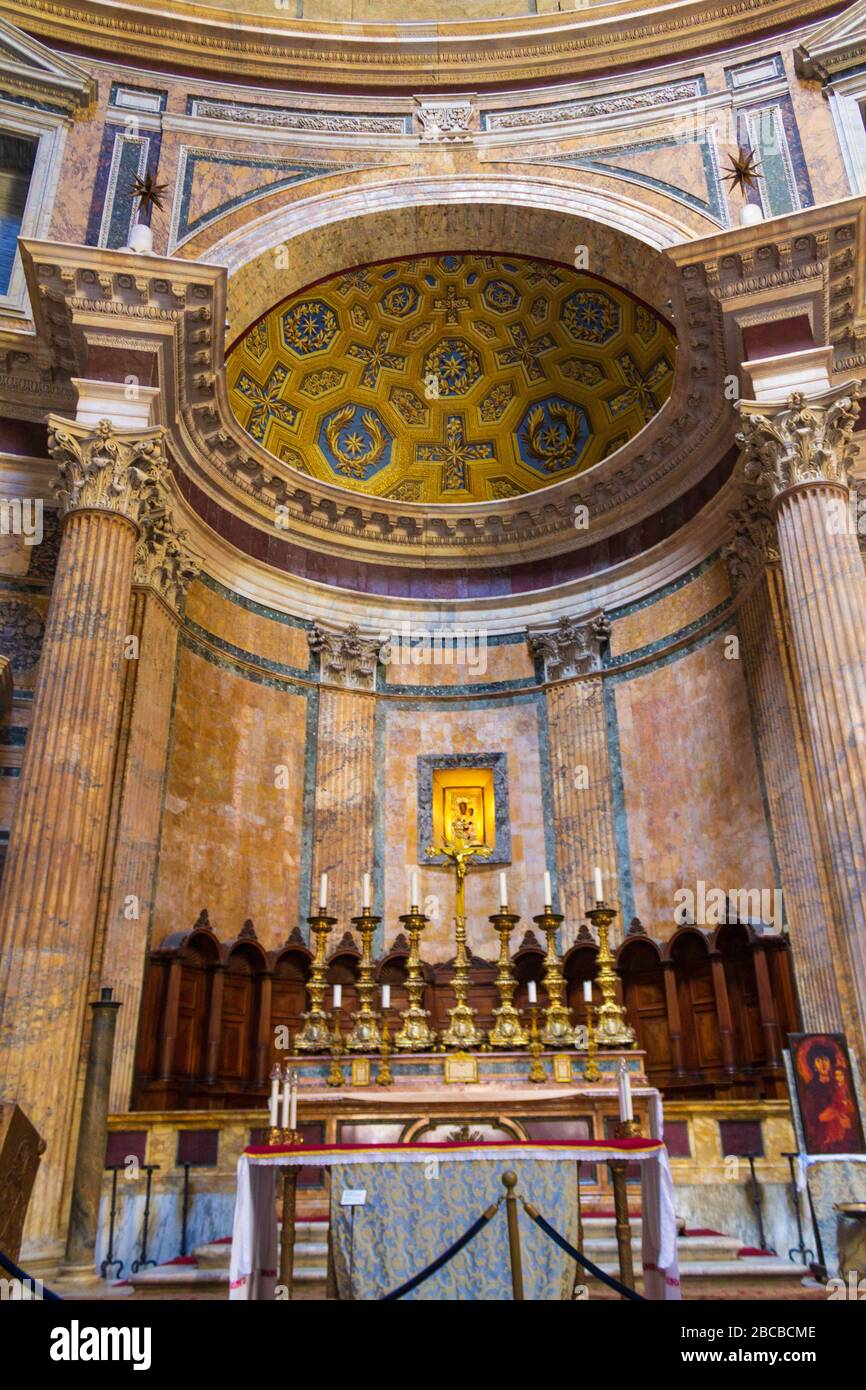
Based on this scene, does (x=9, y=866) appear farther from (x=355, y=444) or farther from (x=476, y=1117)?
(x=355, y=444)

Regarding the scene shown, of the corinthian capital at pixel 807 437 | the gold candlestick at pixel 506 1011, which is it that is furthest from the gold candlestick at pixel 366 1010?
the corinthian capital at pixel 807 437

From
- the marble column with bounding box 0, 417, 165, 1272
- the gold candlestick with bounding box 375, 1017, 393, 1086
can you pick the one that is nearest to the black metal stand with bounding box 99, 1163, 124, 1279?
the marble column with bounding box 0, 417, 165, 1272

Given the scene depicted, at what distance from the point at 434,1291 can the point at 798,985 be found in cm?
638

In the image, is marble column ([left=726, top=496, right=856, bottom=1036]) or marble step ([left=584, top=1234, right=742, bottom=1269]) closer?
marble step ([left=584, top=1234, right=742, bottom=1269])

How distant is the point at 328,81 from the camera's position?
1556 cm

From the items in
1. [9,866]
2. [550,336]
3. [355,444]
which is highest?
[550,336]

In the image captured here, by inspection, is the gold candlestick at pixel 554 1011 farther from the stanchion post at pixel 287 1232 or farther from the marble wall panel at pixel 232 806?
the marble wall panel at pixel 232 806

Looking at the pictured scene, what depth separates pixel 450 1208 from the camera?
16.6 feet

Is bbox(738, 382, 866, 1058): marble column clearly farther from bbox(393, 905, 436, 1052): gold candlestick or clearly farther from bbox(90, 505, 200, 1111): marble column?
bbox(90, 505, 200, 1111): marble column

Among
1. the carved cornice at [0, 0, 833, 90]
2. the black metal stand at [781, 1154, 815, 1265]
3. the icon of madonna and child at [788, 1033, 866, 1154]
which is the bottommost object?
the black metal stand at [781, 1154, 815, 1265]

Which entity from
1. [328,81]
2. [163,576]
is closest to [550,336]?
[328,81]

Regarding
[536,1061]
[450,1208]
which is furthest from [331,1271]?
[536,1061]

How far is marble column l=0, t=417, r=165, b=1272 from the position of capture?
8.24 metres

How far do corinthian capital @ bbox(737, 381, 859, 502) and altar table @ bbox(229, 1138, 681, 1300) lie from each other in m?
7.52
